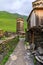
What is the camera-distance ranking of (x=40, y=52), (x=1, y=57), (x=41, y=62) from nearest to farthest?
(x=41, y=62), (x=40, y=52), (x=1, y=57)

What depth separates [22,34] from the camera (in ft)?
141

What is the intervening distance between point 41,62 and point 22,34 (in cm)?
3358

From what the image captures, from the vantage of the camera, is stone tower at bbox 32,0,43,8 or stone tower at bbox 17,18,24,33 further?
stone tower at bbox 17,18,24,33

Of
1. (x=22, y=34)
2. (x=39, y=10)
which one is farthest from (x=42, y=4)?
(x=22, y=34)

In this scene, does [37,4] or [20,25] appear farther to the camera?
[20,25]

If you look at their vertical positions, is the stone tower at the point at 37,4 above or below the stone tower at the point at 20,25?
above

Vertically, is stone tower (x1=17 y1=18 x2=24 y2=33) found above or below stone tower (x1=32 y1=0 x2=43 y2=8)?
below

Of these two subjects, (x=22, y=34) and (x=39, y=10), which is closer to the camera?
(x=39, y=10)

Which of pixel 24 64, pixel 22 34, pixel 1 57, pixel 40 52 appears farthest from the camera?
pixel 22 34

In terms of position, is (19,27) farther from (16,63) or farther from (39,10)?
(16,63)

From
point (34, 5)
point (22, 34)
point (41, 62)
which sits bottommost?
point (22, 34)

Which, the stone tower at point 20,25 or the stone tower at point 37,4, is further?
the stone tower at point 20,25

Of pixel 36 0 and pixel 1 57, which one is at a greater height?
pixel 36 0

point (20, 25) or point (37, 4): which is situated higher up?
point (37, 4)
